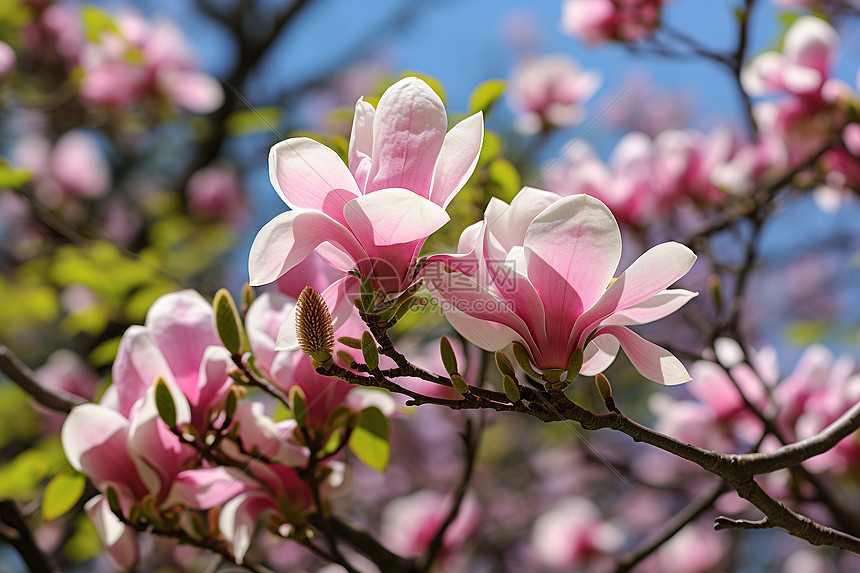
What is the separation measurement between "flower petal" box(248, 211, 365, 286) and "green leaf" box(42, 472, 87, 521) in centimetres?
52

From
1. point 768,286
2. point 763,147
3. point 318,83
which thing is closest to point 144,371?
point 763,147

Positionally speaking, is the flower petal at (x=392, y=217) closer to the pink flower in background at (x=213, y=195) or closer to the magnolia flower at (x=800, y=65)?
the magnolia flower at (x=800, y=65)

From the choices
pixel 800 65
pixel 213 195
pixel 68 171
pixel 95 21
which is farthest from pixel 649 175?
pixel 68 171

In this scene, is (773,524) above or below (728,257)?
above

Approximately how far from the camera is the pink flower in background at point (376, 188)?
53 centimetres

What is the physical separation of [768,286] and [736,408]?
308cm

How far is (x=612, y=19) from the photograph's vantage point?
184 centimetres

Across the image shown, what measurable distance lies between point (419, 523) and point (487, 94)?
1.35 metres

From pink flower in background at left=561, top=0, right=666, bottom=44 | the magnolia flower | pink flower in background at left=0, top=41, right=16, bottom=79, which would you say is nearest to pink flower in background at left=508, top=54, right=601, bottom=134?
pink flower in background at left=561, top=0, right=666, bottom=44

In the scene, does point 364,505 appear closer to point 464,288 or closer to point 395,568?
point 395,568

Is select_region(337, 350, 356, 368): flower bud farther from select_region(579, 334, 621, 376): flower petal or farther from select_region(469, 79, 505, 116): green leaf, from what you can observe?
select_region(469, 79, 505, 116): green leaf

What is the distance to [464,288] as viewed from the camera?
1.71ft

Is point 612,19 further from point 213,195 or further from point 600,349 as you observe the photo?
point 213,195

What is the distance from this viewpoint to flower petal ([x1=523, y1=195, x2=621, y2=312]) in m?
0.51
